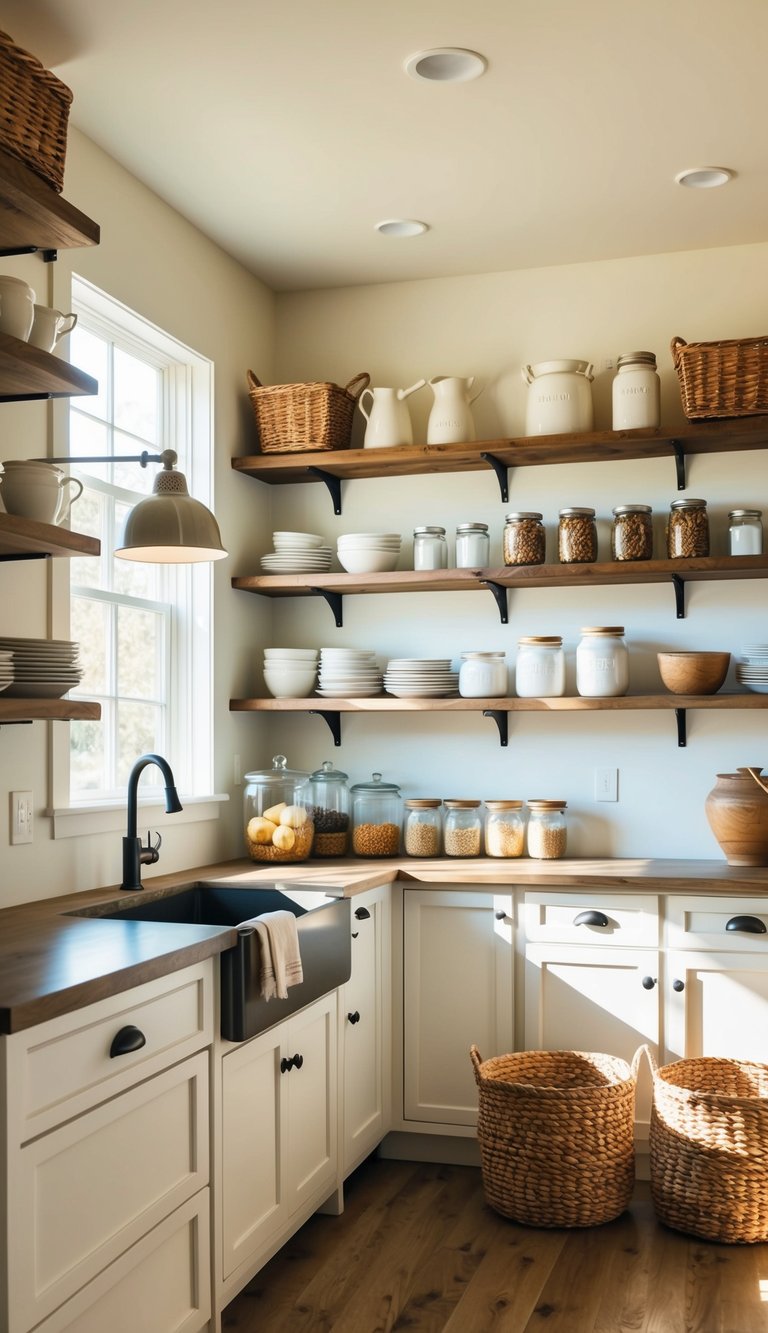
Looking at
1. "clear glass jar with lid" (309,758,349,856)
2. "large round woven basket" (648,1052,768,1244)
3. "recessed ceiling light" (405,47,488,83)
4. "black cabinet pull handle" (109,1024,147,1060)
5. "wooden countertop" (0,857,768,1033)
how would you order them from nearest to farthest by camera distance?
"wooden countertop" (0,857,768,1033), "black cabinet pull handle" (109,1024,147,1060), "recessed ceiling light" (405,47,488,83), "large round woven basket" (648,1052,768,1244), "clear glass jar with lid" (309,758,349,856)

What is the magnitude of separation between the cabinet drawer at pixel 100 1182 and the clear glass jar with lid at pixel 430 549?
201 centimetres

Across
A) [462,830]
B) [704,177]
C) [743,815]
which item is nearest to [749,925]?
[743,815]

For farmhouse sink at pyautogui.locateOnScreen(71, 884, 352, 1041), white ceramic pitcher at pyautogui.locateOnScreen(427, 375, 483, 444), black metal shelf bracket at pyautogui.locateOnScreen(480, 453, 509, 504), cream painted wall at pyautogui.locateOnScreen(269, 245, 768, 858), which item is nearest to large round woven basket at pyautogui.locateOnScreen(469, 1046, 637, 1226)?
farmhouse sink at pyautogui.locateOnScreen(71, 884, 352, 1041)

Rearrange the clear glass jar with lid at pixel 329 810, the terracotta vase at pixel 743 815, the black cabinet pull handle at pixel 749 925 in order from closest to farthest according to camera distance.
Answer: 1. the black cabinet pull handle at pixel 749 925
2. the terracotta vase at pixel 743 815
3. the clear glass jar with lid at pixel 329 810

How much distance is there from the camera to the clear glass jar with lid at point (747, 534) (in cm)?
373

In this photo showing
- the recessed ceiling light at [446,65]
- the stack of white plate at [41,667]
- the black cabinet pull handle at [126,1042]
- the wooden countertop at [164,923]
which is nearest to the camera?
the wooden countertop at [164,923]

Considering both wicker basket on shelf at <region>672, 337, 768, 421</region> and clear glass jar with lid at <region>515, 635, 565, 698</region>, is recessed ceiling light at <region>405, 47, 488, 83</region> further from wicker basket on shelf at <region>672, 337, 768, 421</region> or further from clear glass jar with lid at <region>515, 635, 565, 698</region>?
clear glass jar with lid at <region>515, 635, 565, 698</region>

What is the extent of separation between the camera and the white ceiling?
265 cm

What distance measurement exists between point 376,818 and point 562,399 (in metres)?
1.49

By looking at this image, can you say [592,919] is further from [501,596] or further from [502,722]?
[501,596]

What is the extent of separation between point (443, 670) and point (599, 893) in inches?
36.1

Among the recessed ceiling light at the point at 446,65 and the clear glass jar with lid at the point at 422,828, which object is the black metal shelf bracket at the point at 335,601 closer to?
the clear glass jar with lid at the point at 422,828

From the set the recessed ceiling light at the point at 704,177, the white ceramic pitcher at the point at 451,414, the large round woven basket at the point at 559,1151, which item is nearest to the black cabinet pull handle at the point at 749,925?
the large round woven basket at the point at 559,1151

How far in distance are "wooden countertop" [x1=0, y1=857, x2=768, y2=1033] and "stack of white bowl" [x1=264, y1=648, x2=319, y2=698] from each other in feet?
1.94
